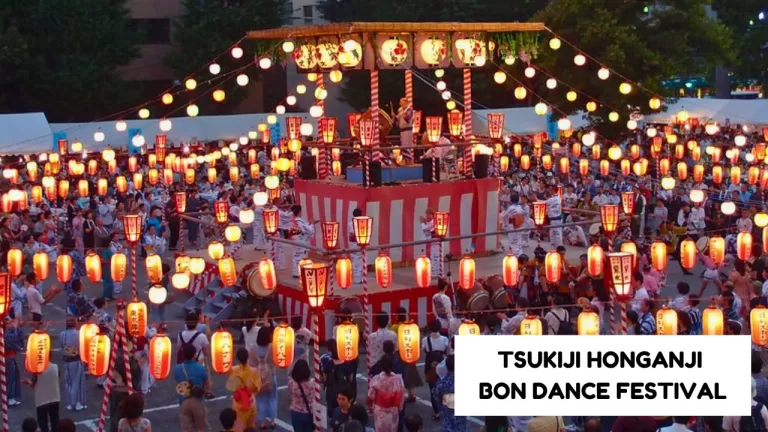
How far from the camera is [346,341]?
13.4 metres

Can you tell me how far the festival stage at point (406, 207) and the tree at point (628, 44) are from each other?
12.2m

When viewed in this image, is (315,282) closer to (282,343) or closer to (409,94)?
(282,343)

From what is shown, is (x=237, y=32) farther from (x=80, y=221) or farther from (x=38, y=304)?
(x=38, y=304)

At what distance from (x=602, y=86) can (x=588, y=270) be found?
17034mm

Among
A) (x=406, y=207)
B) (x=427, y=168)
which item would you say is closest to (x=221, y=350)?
(x=406, y=207)

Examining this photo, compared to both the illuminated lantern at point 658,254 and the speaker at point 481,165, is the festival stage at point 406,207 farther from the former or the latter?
the illuminated lantern at point 658,254

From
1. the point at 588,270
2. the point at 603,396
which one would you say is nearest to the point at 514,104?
the point at 588,270

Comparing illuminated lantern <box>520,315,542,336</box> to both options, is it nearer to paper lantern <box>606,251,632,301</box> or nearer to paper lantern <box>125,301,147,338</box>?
paper lantern <box>606,251,632,301</box>

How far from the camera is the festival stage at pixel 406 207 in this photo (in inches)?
806

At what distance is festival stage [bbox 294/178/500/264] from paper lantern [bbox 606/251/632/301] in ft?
21.4

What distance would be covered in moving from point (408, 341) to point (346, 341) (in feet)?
2.79

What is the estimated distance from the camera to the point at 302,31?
21219mm

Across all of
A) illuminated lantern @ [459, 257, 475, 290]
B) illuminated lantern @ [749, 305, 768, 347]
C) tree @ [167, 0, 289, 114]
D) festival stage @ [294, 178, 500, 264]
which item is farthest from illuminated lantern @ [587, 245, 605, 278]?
tree @ [167, 0, 289, 114]

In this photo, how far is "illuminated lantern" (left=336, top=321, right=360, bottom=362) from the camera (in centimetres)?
1334
